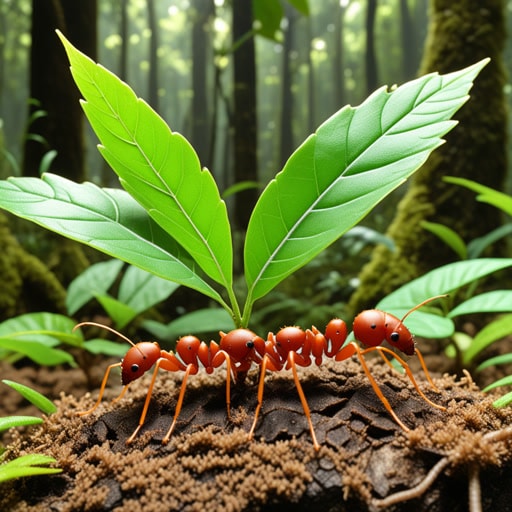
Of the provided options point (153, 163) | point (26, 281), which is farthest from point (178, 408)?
point (26, 281)

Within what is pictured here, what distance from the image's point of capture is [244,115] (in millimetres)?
6633

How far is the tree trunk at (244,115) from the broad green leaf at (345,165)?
4.89 metres

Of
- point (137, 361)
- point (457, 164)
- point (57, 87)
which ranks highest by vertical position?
point (57, 87)

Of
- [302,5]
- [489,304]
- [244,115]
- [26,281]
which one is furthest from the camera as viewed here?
[244,115]

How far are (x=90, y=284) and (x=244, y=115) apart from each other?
13.8ft

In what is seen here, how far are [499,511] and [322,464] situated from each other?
0.45 m

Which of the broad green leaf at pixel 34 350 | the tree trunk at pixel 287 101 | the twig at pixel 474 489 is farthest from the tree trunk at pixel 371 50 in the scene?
the twig at pixel 474 489

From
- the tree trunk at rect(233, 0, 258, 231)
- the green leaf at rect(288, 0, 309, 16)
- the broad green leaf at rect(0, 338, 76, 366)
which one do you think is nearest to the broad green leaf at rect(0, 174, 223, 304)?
the broad green leaf at rect(0, 338, 76, 366)

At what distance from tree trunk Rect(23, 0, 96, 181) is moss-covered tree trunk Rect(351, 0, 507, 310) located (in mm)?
2964

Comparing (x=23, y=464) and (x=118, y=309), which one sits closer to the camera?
(x=23, y=464)

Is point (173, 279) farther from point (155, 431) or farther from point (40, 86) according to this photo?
point (40, 86)

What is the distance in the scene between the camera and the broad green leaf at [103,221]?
4.79 ft

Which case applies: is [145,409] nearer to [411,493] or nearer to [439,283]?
[411,493]

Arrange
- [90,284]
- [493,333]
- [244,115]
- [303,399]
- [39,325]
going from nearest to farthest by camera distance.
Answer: [303,399]
[493,333]
[39,325]
[90,284]
[244,115]
